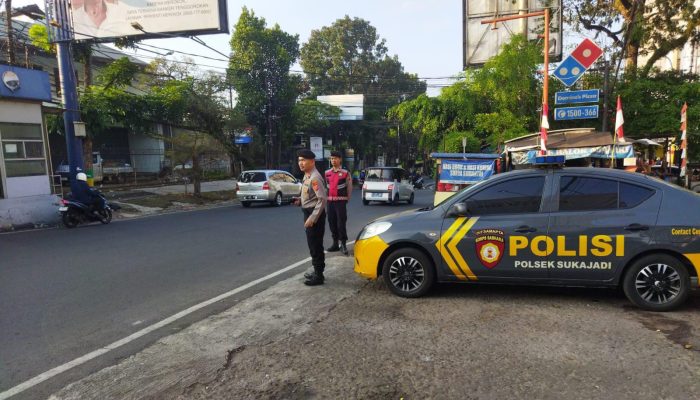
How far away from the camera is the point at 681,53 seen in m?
28.3

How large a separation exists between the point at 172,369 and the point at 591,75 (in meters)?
23.0

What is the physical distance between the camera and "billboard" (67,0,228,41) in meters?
16.0

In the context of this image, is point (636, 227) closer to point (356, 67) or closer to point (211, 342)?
point (211, 342)

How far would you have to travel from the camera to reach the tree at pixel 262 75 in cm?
3350

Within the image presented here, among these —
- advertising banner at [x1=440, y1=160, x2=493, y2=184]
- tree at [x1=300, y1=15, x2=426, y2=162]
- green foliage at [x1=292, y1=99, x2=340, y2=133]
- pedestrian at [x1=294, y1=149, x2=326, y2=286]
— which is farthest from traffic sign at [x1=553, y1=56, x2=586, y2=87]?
tree at [x1=300, y1=15, x2=426, y2=162]

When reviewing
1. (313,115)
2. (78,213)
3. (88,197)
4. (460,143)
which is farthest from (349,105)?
(78,213)

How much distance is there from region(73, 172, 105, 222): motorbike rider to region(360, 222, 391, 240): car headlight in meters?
10.9

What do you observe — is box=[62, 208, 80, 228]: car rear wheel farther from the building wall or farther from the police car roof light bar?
the police car roof light bar

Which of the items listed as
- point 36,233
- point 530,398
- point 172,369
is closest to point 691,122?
point 530,398

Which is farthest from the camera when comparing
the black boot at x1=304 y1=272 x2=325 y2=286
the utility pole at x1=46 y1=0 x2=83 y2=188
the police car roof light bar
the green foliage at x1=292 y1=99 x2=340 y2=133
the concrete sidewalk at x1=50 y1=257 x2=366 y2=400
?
the green foliage at x1=292 y1=99 x2=340 y2=133

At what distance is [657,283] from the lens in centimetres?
448

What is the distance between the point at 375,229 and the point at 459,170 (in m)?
5.93

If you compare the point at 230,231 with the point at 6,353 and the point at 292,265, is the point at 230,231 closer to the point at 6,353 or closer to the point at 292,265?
the point at 292,265

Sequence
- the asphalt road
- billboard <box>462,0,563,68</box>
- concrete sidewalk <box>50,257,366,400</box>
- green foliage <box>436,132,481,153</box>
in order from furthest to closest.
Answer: green foliage <box>436,132,481,153</box>, billboard <box>462,0,563,68</box>, the asphalt road, concrete sidewalk <box>50,257,366,400</box>
